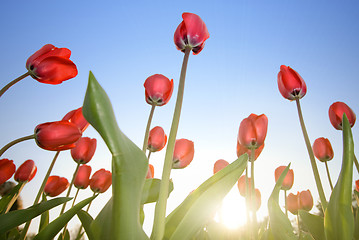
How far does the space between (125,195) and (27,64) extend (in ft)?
2.60

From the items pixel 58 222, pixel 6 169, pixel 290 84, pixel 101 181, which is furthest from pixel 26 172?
pixel 290 84

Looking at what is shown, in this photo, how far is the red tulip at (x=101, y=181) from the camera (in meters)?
1.68

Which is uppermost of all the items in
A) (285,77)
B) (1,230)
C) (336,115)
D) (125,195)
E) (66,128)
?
(285,77)

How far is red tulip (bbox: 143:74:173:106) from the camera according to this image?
3.50 feet

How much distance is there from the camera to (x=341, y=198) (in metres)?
0.74

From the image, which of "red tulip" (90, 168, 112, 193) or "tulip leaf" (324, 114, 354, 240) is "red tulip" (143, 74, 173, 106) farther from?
"red tulip" (90, 168, 112, 193)

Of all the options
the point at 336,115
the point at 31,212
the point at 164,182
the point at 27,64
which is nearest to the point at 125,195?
the point at 164,182

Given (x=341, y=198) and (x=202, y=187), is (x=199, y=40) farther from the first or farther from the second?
(x=341, y=198)

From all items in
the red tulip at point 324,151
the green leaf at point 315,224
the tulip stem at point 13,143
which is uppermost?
the red tulip at point 324,151

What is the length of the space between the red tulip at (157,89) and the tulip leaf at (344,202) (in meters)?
0.63

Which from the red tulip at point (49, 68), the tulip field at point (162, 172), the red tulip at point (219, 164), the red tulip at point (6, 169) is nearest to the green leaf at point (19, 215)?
the tulip field at point (162, 172)

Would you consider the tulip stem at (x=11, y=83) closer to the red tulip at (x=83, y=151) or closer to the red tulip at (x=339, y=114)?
the red tulip at (x=83, y=151)

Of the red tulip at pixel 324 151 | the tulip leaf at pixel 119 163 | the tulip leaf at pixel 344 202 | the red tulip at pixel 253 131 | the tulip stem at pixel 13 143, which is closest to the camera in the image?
the tulip leaf at pixel 119 163

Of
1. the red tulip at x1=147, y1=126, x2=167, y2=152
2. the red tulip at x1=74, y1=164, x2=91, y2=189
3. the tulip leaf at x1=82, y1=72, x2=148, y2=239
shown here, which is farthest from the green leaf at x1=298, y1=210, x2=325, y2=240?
the red tulip at x1=74, y1=164, x2=91, y2=189
